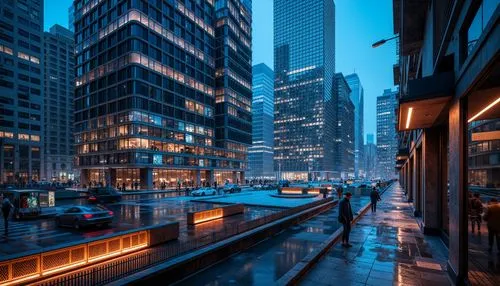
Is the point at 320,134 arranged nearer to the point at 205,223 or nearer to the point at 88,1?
the point at 88,1

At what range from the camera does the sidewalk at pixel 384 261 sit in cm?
730

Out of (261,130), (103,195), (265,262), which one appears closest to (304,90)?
(261,130)

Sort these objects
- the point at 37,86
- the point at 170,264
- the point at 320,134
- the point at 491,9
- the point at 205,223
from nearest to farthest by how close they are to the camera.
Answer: the point at 491,9, the point at 170,264, the point at 205,223, the point at 37,86, the point at 320,134

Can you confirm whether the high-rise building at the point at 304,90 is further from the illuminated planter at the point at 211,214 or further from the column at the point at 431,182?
the column at the point at 431,182

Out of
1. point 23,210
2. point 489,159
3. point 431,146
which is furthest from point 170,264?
point 489,159

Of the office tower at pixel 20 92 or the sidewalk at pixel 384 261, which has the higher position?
the office tower at pixel 20 92

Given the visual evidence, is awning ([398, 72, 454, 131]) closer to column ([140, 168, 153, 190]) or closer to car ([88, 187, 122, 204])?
car ([88, 187, 122, 204])

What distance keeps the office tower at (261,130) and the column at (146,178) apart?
115789 millimetres

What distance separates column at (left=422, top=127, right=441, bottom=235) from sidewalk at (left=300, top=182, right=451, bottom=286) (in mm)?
731

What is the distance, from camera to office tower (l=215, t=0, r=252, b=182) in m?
79.0

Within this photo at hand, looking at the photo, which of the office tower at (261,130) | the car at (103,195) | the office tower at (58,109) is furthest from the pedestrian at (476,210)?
the office tower at (261,130)

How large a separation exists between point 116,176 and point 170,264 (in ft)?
194

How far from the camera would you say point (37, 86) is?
273 feet

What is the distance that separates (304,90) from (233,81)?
297ft
